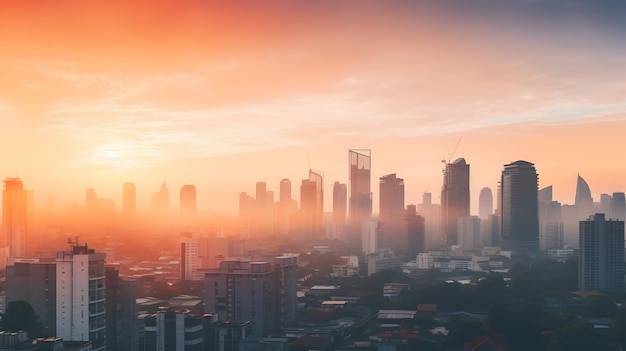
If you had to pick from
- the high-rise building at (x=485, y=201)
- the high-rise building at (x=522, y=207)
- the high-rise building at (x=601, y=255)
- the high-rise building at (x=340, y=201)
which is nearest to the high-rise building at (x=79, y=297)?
the high-rise building at (x=601, y=255)

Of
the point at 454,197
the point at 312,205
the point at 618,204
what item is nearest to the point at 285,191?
the point at 312,205

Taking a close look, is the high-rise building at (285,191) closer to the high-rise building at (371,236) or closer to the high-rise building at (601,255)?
the high-rise building at (371,236)

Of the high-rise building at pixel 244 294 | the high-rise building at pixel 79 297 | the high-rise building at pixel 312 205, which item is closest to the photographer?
the high-rise building at pixel 79 297

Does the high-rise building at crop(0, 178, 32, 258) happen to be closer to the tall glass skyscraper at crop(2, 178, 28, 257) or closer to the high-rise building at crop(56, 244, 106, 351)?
the tall glass skyscraper at crop(2, 178, 28, 257)

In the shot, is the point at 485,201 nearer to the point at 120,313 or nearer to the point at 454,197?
the point at 454,197

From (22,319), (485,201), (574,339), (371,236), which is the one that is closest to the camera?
(22,319)

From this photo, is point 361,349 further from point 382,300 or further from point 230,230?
point 230,230
